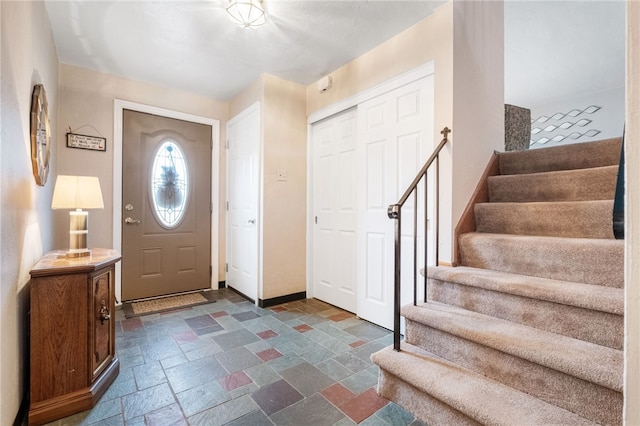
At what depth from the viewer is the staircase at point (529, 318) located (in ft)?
3.76

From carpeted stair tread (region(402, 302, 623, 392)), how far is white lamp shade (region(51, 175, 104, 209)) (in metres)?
2.03

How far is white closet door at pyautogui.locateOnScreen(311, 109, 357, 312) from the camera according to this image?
2945mm

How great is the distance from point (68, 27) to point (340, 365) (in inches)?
130

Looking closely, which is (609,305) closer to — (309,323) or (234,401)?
(234,401)

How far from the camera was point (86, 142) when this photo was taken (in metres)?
2.98

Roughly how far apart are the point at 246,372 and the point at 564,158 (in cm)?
277

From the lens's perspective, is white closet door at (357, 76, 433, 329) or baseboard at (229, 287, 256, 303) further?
baseboard at (229, 287, 256, 303)

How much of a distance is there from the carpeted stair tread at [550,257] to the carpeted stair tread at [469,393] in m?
0.72

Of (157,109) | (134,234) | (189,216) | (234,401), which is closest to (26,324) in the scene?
(234,401)

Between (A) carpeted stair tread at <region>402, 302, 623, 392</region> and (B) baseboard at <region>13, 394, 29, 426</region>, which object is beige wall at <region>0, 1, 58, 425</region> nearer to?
(B) baseboard at <region>13, 394, 29, 426</region>

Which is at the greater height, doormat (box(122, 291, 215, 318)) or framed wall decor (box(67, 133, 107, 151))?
framed wall decor (box(67, 133, 107, 151))

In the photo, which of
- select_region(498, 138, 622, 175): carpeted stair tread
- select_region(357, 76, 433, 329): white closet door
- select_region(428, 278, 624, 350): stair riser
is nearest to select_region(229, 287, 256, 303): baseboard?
select_region(357, 76, 433, 329): white closet door

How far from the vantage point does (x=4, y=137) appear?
121 centimetres

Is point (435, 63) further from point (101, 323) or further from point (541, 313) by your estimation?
point (101, 323)
